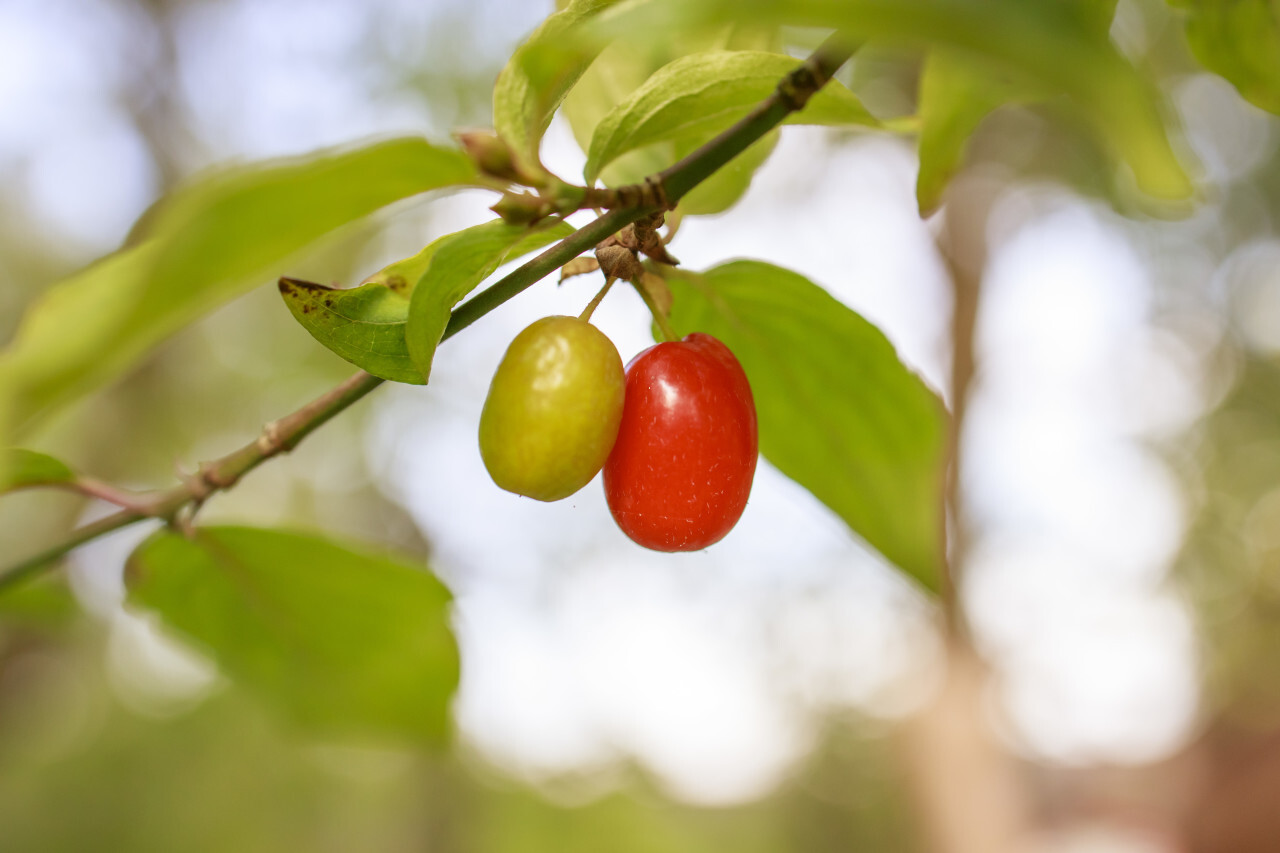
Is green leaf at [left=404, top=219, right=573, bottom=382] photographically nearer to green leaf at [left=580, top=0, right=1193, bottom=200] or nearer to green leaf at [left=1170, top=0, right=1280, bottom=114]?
green leaf at [left=580, top=0, right=1193, bottom=200]

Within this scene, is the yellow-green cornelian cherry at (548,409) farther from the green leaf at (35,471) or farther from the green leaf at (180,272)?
the green leaf at (35,471)

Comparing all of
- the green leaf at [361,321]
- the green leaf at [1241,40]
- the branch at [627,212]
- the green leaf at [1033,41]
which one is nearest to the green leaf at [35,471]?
the branch at [627,212]

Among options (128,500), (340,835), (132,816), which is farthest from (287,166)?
(340,835)

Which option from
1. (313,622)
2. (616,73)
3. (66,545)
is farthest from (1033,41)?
(313,622)

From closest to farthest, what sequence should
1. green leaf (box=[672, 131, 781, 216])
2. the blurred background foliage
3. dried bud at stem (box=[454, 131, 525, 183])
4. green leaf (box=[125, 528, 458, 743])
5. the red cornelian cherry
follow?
dried bud at stem (box=[454, 131, 525, 183]) < the red cornelian cherry < green leaf (box=[672, 131, 781, 216]) < green leaf (box=[125, 528, 458, 743]) < the blurred background foliage

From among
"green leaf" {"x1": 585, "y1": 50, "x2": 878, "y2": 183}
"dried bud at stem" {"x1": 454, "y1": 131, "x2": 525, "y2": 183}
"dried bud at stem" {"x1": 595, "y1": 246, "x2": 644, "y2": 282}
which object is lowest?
"dried bud at stem" {"x1": 595, "y1": 246, "x2": 644, "y2": 282}

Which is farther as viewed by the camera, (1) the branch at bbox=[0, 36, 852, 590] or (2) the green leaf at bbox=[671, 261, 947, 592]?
(2) the green leaf at bbox=[671, 261, 947, 592]

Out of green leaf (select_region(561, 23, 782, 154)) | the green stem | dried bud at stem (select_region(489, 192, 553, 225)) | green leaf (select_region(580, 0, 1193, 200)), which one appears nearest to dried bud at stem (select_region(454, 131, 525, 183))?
dried bud at stem (select_region(489, 192, 553, 225))
